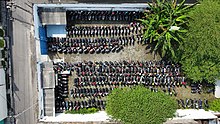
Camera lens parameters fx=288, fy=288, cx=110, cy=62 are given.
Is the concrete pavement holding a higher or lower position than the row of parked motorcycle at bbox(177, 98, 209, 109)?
higher

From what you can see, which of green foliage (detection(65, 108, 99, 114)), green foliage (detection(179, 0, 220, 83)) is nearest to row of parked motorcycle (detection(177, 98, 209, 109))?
green foliage (detection(179, 0, 220, 83))

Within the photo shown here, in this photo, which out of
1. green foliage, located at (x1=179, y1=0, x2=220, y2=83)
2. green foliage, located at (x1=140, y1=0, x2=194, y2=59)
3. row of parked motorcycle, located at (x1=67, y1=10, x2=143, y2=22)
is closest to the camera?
green foliage, located at (x1=179, y1=0, x2=220, y2=83)

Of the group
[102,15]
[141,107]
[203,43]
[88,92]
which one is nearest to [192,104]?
[203,43]

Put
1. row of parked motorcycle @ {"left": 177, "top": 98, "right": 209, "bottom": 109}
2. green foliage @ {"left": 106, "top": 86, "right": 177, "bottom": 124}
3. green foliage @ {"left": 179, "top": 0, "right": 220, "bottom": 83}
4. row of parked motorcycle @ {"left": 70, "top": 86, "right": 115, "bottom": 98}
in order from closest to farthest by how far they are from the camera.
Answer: green foliage @ {"left": 106, "top": 86, "right": 177, "bottom": 124}
green foliage @ {"left": 179, "top": 0, "right": 220, "bottom": 83}
row of parked motorcycle @ {"left": 70, "top": 86, "right": 115, "bottom": 98}
row of parked motorcycle @ {"left": 177, "top": 98, "right": 209, "bottom": 109}

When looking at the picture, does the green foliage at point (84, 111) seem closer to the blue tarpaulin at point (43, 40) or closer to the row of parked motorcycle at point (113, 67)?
the row of parked motorcycle at point (113, 67)

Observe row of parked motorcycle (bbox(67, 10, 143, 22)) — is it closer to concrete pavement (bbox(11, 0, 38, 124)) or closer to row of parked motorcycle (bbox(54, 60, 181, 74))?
concrete pavement (bbox(11, 0, 38, 124))

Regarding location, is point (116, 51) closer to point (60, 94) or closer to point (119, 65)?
point (119, 65)
